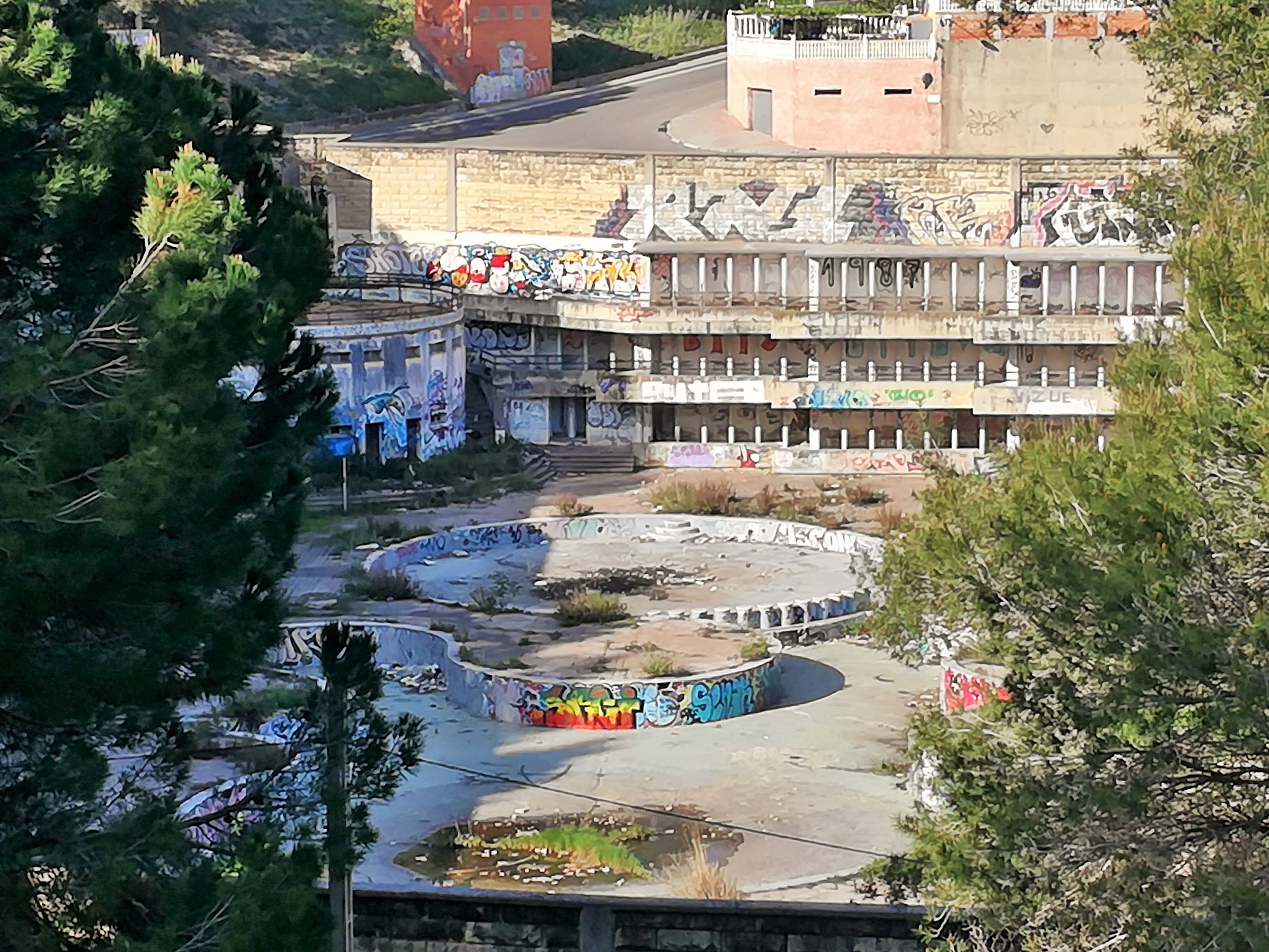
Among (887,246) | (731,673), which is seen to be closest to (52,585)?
(731,673)

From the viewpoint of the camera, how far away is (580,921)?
16469mm

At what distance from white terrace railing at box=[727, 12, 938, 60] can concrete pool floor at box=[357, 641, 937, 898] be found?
2246 centimetres

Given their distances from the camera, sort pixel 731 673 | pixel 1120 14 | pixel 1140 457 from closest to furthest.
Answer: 1. pixel 1140 457
2. pixel 731 673
3. pixel 1120 14

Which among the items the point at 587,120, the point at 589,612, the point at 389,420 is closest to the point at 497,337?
the point at 389,420

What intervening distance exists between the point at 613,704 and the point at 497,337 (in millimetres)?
18944

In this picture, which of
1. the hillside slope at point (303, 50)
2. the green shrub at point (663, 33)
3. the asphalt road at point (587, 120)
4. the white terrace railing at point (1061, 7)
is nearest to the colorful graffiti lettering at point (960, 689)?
the asphalt road at point (587, 120)

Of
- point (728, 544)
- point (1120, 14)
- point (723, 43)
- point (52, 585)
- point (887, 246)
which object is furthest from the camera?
point (723, 43)

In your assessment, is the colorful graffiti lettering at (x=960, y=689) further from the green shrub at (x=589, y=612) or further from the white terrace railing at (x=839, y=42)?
the white terrace railing at (x=839, y=42)

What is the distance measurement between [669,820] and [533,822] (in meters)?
1.33

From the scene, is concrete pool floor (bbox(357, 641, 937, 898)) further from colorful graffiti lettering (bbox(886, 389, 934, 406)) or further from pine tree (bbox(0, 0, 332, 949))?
colorful graffiti lettering (bbox(886, 389, 934, 406))

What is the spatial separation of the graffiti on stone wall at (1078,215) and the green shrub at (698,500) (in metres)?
9.17

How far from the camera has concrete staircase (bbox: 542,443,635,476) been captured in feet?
133

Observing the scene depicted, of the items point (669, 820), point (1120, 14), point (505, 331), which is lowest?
point (669, 820)

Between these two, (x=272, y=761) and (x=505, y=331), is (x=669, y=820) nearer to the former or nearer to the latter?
(x=272, y=761)
